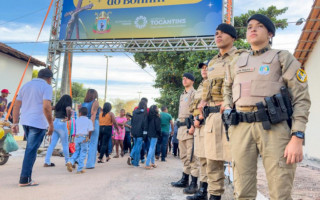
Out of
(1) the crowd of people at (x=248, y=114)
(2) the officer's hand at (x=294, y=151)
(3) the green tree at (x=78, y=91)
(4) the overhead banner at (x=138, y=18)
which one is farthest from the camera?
(3) the green tree at (x=78, y=91)

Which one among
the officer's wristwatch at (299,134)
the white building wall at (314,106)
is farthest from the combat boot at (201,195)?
the white building wall at (314,106)

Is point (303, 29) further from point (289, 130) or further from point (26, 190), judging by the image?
point (26, 190)

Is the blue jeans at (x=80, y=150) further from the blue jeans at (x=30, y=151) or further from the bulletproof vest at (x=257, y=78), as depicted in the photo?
the bulletproof vest at (x=257, y=78)

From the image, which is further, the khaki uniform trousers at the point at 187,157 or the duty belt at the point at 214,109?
the khaki uniform trousers at the point at 187,157

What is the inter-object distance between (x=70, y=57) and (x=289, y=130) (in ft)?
41.7

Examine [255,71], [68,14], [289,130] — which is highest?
[68,14]

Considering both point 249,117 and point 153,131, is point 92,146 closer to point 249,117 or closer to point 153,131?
point 153,131

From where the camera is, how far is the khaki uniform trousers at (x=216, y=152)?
295 cm

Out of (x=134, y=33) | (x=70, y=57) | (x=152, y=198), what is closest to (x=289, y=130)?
(x=152, y=198)

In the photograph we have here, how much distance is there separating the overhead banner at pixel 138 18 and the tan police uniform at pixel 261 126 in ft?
30.4

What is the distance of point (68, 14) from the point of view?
1295 cm

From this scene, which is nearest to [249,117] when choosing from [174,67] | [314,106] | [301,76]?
[301,76]

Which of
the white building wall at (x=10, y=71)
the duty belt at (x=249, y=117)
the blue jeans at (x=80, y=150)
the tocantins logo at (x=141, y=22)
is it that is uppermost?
the tocantins logo at (x=141, y=22)

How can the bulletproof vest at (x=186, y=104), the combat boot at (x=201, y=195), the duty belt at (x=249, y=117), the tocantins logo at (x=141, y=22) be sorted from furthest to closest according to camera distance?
the tocantins logo at (x=141, y=22) < the bulletproof vest at (x=186, y=104) < the combat boot at (x=201, y=195) < the duty belt at (x=249, y=117)
